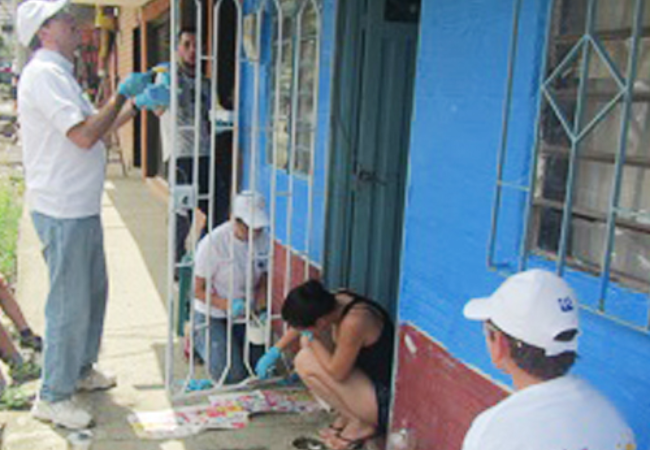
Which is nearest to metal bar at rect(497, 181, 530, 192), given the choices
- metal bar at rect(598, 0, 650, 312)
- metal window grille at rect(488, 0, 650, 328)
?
metal window grille at rect(488, 0, 650, 328)

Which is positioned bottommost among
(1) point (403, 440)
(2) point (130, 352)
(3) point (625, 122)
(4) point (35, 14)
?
(2) point (130, 352)

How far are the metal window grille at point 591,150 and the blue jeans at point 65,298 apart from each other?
2019 mm

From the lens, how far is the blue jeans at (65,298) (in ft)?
11.2

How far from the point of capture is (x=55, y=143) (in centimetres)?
339

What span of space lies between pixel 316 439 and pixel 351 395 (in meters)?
0.31

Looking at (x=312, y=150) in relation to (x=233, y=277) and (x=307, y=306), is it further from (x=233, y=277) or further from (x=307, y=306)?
(x=307, y=306)

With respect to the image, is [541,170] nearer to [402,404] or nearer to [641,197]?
[641,197]

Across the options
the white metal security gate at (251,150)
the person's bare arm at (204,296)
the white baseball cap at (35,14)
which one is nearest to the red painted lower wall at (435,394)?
the white metal security gate at (251,150)

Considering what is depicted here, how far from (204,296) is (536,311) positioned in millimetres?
2632

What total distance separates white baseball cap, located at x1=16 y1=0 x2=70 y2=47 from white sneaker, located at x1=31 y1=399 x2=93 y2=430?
1772 millimetres

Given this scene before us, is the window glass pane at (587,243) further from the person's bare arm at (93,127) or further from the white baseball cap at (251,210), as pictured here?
the person's bare arm at (93,127)

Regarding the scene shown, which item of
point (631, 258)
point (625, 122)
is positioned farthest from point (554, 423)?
point (625, 122)

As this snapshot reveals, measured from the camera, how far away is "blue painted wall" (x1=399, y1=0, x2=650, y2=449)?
2057 millimetres

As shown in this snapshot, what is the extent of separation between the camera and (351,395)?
135 inches
